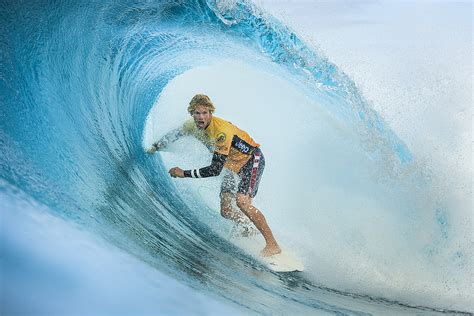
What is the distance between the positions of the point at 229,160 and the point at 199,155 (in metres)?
0.53

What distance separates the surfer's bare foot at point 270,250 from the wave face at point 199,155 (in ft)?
0.34

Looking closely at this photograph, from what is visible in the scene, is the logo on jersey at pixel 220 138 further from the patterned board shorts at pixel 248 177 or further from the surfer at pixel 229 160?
the patterned board shorts at pixel 248 177

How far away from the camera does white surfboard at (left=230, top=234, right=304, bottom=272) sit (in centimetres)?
346

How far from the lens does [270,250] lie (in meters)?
3.49

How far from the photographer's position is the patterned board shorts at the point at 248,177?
3.47 metres

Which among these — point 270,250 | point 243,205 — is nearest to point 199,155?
point 243,205

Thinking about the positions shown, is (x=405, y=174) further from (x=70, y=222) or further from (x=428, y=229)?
(x=70, y=222)

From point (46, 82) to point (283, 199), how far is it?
197 centimetres

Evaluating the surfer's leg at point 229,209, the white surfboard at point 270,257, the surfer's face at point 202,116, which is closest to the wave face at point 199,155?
the white surfboard at point 270,257

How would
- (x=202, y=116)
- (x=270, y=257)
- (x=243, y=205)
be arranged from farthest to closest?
(x=270, y=257)
(x=243, y=205)
(x=202, y=116)

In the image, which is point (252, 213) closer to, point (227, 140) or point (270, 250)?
point (270, 250)

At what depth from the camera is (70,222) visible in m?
2.50

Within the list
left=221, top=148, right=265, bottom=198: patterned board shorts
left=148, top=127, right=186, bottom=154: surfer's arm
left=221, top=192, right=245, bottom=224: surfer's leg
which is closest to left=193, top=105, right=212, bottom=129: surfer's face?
left=148, top=127, right=186, bottom=154: surfer's arm

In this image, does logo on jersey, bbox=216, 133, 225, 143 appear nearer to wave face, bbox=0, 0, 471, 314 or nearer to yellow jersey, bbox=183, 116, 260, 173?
yellow jersey, bbox=183, 116, 260, 173
